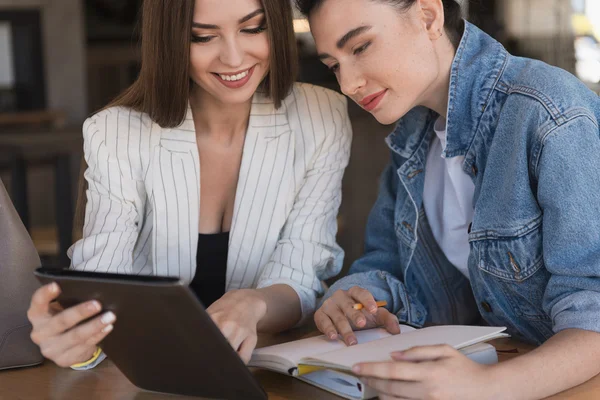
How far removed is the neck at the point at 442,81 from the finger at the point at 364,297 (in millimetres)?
347

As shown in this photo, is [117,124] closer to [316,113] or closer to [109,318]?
[316,113]

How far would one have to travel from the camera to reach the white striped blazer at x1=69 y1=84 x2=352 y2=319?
1.49 metres

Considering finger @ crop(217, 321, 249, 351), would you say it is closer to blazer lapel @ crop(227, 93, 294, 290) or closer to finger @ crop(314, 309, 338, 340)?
finger @ crop(314, 309, 338, 340)

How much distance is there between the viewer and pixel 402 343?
1.12 metres

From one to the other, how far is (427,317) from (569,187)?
516mm

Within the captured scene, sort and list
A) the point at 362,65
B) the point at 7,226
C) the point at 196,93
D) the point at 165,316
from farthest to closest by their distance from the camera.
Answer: the point at 196,93
the point at 362,65
the point at 7,226
the point at 165,316

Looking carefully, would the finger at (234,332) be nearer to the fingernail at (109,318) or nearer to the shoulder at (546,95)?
the fingernail at (109,318)

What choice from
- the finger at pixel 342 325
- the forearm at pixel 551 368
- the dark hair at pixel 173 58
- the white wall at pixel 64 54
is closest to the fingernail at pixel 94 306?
the finger at pixel 342 325

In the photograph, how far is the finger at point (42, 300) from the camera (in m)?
1.02

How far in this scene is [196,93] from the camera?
164cm

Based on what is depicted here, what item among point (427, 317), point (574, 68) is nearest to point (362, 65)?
point (427, 317)

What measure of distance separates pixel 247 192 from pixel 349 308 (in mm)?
413

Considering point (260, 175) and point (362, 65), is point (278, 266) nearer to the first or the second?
point (260, 175)

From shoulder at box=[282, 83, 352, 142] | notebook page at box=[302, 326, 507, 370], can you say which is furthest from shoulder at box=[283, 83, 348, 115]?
notebook page at box=[302, 326, 507, 370]
